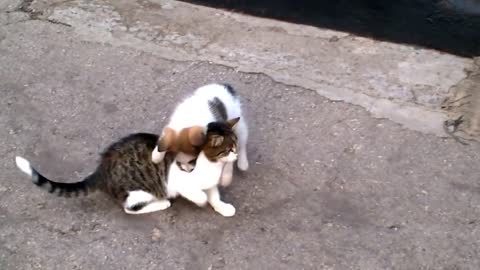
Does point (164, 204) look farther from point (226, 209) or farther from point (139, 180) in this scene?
point (226, 209)

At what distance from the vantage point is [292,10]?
14.1 ft

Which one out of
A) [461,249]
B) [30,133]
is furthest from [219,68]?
[461,249]

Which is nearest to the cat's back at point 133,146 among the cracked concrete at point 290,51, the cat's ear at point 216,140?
the cat's ear at point 216,140

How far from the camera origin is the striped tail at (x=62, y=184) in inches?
116

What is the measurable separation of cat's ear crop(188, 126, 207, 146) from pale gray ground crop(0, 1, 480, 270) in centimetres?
44

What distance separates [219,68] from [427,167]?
1.37 meters

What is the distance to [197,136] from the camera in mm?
2695

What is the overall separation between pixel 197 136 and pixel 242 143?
0.47 metres

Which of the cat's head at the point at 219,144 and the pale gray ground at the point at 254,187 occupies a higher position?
the cat's head at the point at 219,144

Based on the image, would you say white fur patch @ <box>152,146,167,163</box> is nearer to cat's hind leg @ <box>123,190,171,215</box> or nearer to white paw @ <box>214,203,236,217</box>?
cat's hind leg @ <box>123,190,171,215</box>

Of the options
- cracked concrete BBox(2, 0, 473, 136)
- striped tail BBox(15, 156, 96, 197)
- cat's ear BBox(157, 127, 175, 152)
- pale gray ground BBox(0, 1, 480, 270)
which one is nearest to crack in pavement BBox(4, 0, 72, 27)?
cracked concrete BBox(2, 0, 473, 136)

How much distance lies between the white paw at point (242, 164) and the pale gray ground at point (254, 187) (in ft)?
0.13

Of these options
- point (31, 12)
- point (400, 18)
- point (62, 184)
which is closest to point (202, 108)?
point (62, 184)

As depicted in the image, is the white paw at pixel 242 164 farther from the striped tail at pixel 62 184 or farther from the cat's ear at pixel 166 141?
the striped tail at pixel 62 184
